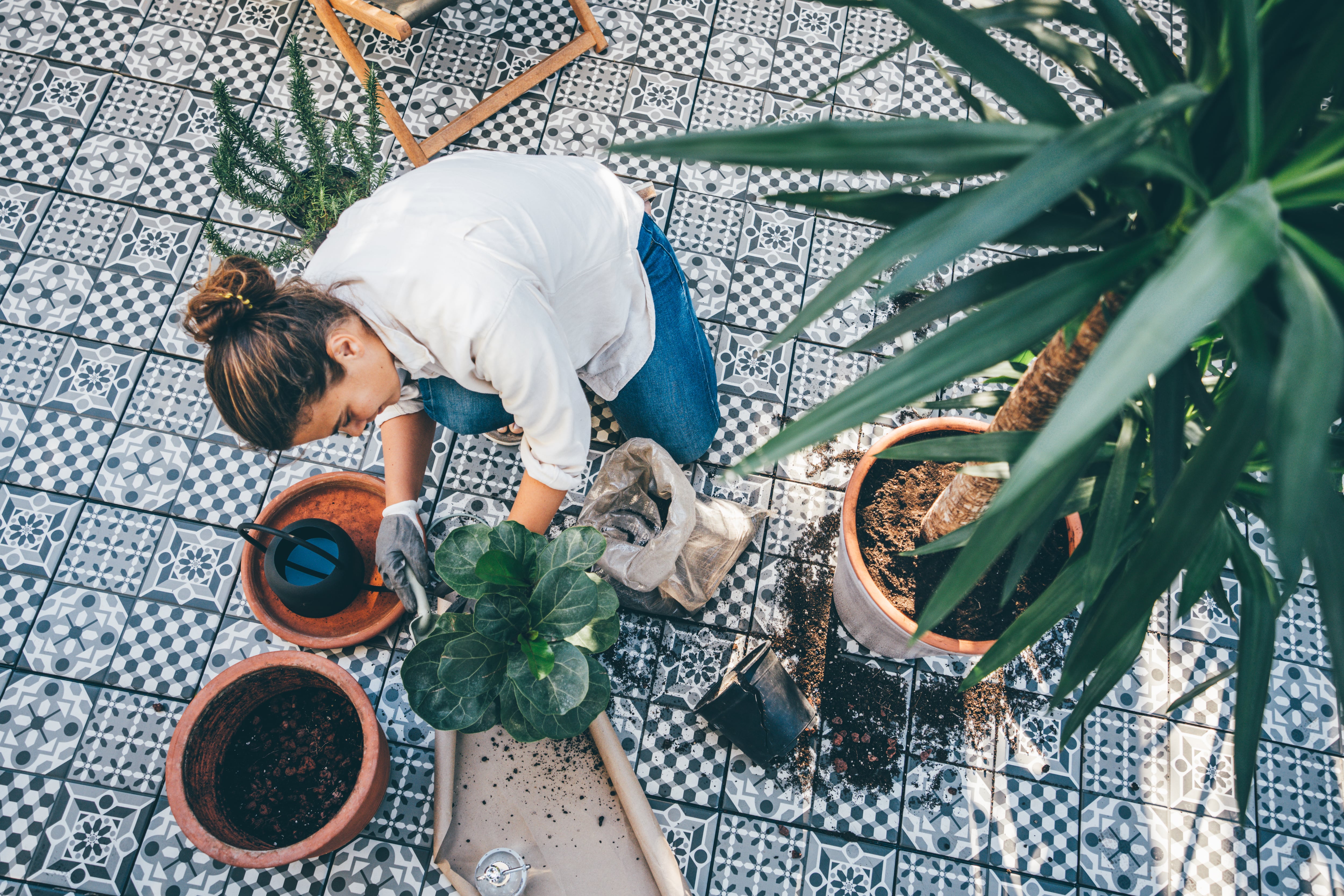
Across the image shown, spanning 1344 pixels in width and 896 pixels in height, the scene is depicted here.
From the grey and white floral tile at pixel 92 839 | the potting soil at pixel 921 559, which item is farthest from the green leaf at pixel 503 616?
the grey and white floral tile at pixel 92 839

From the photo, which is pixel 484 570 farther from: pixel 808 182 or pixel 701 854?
pixel 808 182

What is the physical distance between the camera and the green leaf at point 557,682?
1.26 meters

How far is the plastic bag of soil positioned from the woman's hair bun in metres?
0.79

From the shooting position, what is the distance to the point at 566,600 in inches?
50.8

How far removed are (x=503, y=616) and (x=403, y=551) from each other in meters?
0.43

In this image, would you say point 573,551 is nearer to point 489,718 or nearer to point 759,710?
point 489,718

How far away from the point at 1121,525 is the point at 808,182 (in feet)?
5.41

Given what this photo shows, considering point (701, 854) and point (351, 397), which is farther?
point (701, 854)

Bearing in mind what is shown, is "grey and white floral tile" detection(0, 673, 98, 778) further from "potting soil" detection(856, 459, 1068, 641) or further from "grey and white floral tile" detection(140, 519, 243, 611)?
"potting soil" detection(856, 459, 1068, 641)

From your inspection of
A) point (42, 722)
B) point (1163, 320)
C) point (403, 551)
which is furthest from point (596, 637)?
point (42, 722)

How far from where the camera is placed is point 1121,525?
95 cm

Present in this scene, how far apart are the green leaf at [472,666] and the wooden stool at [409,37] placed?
1259mm

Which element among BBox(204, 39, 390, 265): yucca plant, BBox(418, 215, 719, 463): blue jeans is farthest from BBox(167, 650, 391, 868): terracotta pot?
BBox(204, 39, 390, 265): yucca plant

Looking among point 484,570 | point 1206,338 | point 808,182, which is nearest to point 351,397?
point 484,570
